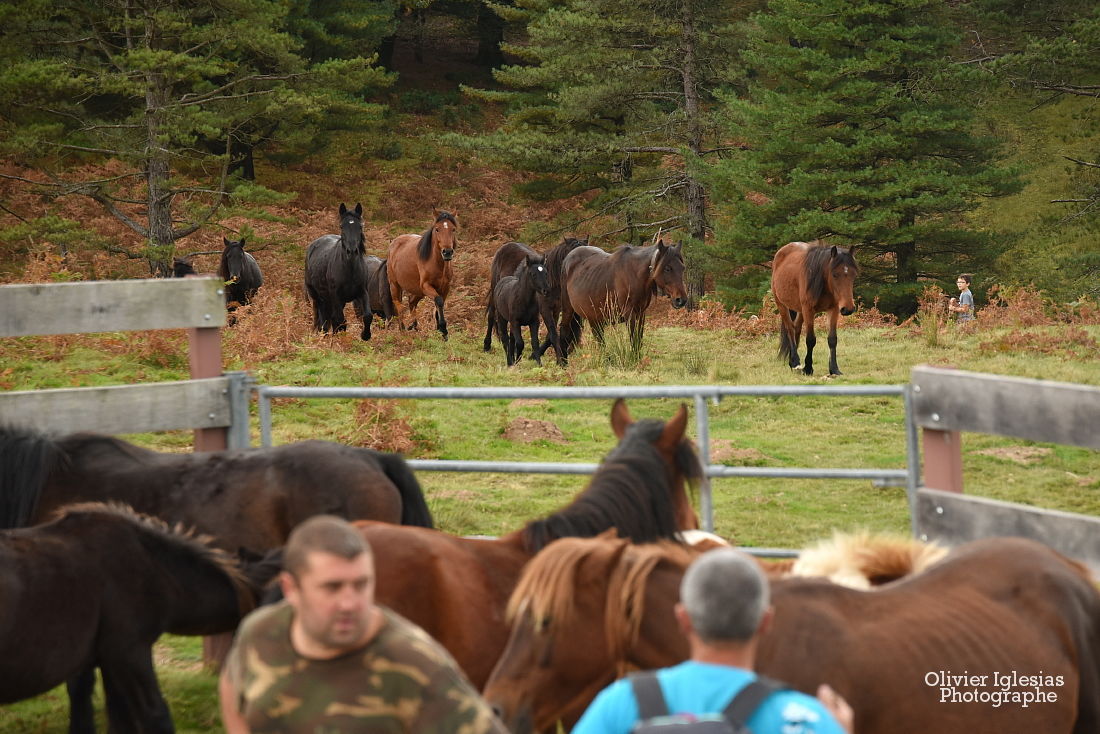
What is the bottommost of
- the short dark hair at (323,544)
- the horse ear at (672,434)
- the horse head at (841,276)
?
the short dark hair at (323,544)

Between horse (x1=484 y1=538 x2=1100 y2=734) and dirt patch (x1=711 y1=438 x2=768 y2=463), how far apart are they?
21.1 feet

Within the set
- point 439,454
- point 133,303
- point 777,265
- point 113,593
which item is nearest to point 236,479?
point 113,593

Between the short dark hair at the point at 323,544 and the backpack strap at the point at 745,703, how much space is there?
88 centimetres

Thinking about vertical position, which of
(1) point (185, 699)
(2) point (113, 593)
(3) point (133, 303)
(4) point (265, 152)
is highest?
(4) point (265, 152)

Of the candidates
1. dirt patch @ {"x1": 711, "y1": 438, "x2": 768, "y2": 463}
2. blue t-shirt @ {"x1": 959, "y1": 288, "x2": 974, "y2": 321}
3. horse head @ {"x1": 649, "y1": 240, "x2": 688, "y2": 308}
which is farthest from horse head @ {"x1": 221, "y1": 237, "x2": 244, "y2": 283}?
blue t-shirt @ {"x1": 959, "y1": 288, "x2": 974, "y2": 321}

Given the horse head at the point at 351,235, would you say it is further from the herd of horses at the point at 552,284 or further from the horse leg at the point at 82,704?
the horse leg at the point at 82,704

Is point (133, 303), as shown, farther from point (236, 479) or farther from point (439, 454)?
point (439, 454)

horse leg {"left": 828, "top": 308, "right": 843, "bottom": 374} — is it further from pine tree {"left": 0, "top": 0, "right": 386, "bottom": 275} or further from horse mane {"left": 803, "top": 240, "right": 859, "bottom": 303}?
pine tree {"left": 0, "top": 0, "right": 386, "bottom": 275}

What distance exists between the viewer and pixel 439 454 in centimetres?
1017

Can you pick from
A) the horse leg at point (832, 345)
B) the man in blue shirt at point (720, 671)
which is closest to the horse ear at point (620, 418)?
the man in blue shirt at point (720, 671)

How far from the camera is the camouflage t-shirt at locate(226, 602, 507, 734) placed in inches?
98.8

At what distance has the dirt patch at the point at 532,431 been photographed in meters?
10.8

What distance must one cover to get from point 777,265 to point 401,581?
14.3m

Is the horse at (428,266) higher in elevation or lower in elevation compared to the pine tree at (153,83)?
lower
